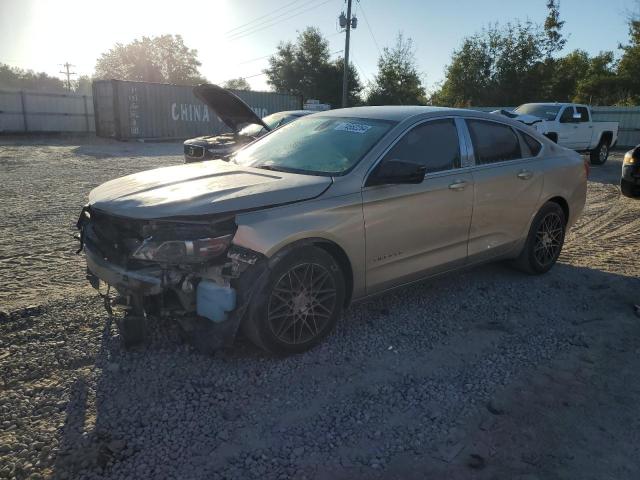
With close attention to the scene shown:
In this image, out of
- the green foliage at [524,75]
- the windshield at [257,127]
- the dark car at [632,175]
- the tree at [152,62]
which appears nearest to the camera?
the dark car at [632,175]

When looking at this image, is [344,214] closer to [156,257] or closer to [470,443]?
[156,257]

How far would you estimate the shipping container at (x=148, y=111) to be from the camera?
77.7 feet

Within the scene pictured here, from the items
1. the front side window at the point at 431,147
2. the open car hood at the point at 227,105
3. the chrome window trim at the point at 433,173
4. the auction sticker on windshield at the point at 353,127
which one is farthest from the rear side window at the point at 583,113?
the auction sticker on windshield at the point at 353,127

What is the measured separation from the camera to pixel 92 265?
11.7ft

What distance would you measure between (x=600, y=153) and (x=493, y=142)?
49.9 feet

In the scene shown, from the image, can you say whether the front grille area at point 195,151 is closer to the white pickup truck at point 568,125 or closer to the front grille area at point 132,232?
the front grille area at point 132,232

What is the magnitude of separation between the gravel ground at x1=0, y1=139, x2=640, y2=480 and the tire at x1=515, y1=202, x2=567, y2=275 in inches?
11.5

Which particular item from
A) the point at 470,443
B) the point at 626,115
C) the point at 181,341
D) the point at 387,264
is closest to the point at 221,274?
the point at 181,341

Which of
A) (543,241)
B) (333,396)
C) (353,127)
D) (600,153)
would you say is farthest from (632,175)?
(600,153)

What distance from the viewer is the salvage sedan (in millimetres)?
3201

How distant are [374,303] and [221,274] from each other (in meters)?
1.82

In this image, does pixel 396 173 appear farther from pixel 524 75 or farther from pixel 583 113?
pixel 524 75

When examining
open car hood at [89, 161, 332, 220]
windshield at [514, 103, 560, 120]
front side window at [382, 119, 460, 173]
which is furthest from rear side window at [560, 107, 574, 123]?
open car hood at [89, 161, 332, 220]

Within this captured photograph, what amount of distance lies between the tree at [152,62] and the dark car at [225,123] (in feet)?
198
